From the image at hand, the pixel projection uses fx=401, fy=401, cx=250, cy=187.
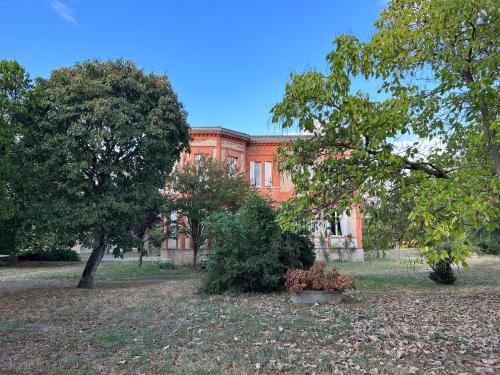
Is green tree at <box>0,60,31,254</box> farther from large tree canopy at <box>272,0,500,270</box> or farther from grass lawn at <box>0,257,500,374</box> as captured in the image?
large tree canopy at <box>272,0,500,270</box>

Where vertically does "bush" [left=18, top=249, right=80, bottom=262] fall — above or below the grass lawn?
above

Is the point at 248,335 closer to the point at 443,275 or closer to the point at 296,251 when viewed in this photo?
the point at 296,251

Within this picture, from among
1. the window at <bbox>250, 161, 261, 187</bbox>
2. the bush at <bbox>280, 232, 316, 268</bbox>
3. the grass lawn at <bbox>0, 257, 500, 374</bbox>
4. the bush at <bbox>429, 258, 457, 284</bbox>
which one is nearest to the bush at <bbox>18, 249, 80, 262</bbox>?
the window at <bbox>250, 161, 261, 187</bbox>

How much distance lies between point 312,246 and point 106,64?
8761 mm

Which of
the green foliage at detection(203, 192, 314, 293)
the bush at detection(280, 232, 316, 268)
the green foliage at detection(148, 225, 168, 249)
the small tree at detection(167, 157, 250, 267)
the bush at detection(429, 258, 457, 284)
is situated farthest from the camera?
the green foliage at detection(148, 225, 168, 249)

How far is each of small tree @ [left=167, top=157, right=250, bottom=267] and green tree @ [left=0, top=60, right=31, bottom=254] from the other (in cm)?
939

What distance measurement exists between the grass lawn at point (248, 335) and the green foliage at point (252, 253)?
81 cm

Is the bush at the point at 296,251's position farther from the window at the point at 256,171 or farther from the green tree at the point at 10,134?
the window at the point at 256,171

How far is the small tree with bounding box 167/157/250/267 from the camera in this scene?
20.8m

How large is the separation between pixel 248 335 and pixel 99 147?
25.7 feet

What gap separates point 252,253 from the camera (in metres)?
11.9

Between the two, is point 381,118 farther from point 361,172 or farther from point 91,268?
point 91,268

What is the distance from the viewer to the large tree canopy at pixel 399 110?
398cm

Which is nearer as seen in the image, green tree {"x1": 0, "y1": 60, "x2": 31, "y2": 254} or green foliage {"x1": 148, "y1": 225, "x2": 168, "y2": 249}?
green tree {"x1": 0, "y1": 60, "x2": 31, "y2": 254}
